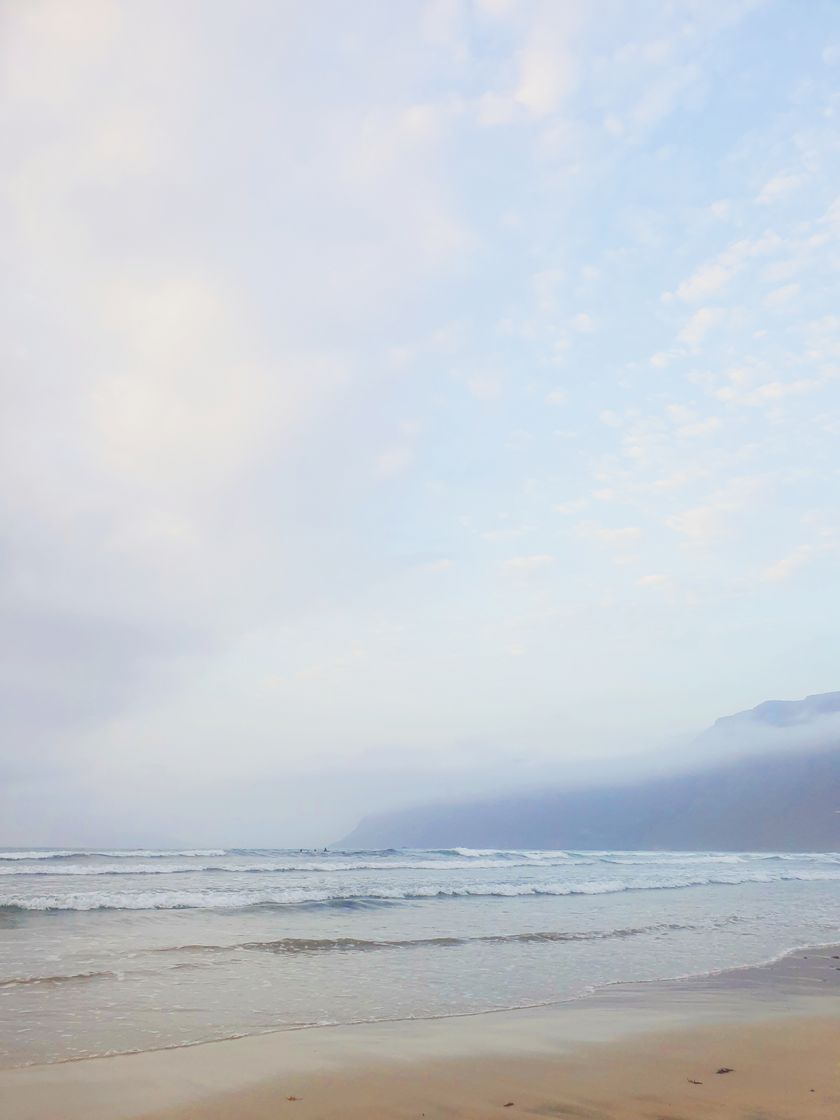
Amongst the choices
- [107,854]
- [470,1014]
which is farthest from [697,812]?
[470,1014]

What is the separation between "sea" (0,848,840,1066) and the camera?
884cm

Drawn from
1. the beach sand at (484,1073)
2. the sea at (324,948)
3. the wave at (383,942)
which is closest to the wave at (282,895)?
the sea at (324,948)

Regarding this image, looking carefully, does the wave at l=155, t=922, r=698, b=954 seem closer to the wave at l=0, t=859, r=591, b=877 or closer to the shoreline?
the shoreline

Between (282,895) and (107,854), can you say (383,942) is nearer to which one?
(282,895)

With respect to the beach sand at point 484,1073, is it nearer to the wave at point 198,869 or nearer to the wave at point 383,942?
the wave at point 383,942

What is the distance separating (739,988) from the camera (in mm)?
11266

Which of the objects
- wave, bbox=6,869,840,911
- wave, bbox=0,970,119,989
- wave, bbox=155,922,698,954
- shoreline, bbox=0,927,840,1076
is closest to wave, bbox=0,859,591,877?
wave, bbox=6,869,840,911

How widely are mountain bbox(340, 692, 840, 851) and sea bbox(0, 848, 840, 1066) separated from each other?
9629cm

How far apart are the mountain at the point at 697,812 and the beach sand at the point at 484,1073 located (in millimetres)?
110879

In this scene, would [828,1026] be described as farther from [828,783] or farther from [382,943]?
[828,783]

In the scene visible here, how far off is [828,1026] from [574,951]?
20.6 feet

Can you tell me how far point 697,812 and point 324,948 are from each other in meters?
147

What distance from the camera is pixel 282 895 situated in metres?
23.4

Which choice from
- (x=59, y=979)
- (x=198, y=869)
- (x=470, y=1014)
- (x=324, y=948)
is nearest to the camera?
(x=470, y=1014)
